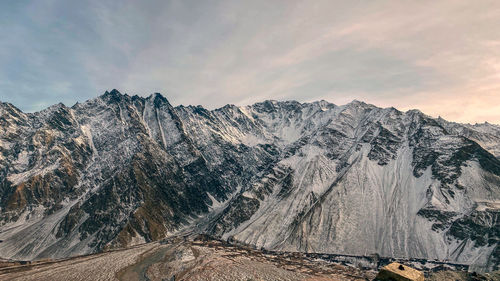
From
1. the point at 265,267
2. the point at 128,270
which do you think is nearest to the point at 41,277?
the point at 128,270

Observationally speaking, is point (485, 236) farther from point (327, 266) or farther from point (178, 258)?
point (178, 258)

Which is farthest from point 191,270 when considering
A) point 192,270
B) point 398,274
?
point 398,274

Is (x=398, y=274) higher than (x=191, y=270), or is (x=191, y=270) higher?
(x=398, y=274)

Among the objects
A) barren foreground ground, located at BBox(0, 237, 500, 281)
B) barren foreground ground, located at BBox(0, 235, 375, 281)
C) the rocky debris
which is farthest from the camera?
barren foreground ground, located at BBox(0, 235, 375, 281)

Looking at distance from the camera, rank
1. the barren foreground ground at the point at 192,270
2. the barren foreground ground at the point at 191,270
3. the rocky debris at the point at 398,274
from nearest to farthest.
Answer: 1. the rocky debris at the point at 398,274
2. the barren foreground ground at the point at 192,270
3. the barren foreground ground at the point at 191,270

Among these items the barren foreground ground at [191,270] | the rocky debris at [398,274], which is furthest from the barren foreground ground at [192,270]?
the rocky debris at [398,274]

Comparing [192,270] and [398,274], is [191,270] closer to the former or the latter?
[192,270]

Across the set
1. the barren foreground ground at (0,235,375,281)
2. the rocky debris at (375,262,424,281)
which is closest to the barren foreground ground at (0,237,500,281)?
the barren foreground ground at (0,235,375,281)

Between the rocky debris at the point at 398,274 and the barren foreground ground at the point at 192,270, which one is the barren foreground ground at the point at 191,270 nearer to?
the barren foreground ground at the point at 192,270

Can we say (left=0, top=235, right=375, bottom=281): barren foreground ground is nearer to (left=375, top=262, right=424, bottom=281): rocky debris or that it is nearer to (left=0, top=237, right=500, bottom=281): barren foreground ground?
(left=0, top=237, right=500, bottom=281): barren foreground ground

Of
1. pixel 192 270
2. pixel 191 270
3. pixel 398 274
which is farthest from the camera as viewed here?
pixel 191 270

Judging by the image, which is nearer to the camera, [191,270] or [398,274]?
[398,274]

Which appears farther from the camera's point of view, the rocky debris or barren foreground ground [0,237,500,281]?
barren foreground ground [0,237,500,281]
